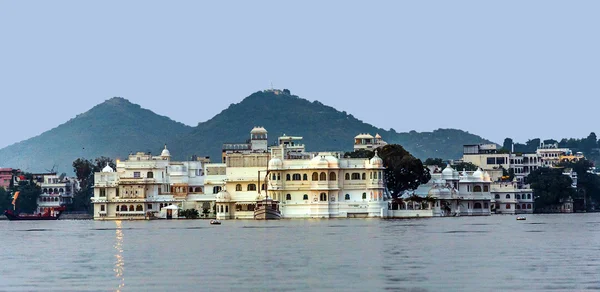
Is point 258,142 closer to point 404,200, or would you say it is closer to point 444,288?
point 404,200

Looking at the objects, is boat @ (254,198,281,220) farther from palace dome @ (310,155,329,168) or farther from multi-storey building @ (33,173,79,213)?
multi-storey building @ (33,173,79,213)

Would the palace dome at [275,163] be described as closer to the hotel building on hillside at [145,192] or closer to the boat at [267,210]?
the boat at [267,210]

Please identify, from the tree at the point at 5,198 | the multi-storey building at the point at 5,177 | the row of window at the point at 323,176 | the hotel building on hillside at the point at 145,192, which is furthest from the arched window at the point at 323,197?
the multi-storey building at the point at 5,177

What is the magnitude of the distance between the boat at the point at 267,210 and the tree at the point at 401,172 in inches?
471

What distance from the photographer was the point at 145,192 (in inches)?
4626

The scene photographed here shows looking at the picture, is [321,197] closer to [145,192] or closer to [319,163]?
[319,163]

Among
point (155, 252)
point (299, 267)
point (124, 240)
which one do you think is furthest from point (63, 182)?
point (299, 267)

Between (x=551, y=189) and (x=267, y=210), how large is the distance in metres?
42.9

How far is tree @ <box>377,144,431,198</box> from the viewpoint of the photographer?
113250 mm

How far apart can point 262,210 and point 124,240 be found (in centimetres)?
3945

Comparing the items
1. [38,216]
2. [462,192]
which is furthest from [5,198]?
[462,192]

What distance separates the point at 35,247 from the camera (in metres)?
58.4

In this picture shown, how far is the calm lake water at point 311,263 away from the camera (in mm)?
36125

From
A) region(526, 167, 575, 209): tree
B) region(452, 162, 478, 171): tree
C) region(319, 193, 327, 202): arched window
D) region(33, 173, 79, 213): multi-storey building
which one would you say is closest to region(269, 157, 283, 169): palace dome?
region(319, 193, 327, 202): arched window
